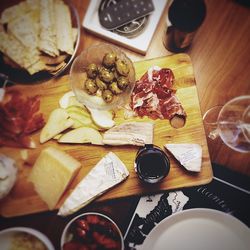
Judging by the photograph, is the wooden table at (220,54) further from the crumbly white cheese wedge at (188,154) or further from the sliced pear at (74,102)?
the sliced pear at (74,102)

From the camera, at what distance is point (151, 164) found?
1005 millimetres

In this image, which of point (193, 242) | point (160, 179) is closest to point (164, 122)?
point (160, 179)

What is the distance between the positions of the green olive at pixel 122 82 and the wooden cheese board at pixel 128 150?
62 mm

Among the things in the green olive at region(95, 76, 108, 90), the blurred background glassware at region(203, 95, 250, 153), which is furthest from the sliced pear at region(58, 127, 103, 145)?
the blurred background glassware at region(203, 95, 250, 153)

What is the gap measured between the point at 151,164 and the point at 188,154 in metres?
0.12

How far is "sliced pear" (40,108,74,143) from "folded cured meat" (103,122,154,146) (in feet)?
0.41

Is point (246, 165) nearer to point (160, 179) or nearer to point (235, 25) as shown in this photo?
point (160, 179)

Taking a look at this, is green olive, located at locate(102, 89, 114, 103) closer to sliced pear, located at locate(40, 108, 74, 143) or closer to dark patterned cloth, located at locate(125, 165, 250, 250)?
sliced pear, located at locate(40, 108, 74, 143)

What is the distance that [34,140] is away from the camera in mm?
1090

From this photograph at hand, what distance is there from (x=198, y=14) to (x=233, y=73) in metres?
0.23

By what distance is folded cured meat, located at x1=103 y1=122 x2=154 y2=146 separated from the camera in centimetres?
104

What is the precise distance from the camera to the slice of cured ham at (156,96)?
106 centimetres

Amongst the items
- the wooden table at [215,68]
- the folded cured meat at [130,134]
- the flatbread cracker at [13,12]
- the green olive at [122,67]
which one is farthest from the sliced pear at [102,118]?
the flatbread cracker at [13,12]

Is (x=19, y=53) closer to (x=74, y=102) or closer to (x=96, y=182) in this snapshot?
(x=74, y=102)
